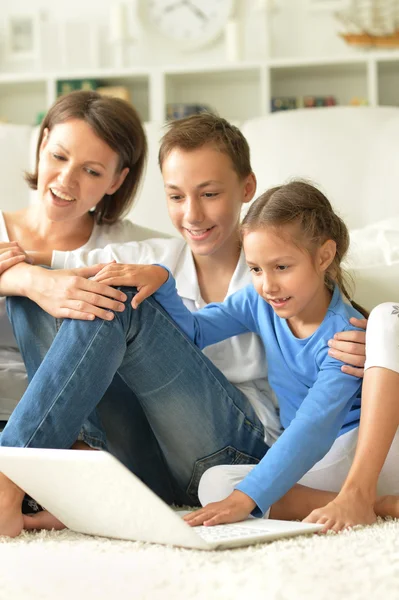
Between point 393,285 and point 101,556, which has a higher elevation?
point 393,285

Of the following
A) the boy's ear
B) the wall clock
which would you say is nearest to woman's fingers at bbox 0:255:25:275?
the boy's ear

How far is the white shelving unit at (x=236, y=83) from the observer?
339 centimetres

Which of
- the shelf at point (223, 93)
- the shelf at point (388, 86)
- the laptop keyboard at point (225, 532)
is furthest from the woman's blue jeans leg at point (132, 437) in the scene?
the shelf at point (388, 86)

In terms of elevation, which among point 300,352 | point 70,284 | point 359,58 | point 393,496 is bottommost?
point 393,496

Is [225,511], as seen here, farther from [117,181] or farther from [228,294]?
[117,181]

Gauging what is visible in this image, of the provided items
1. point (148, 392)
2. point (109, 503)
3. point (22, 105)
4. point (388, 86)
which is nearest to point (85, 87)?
point (22, 105)

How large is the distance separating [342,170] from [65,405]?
129 cm

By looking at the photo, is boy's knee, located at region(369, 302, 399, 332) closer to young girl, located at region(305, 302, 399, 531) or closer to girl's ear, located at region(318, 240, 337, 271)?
young girl, located at region(305, 302, 399, 531)

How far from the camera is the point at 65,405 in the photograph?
3.72 feet

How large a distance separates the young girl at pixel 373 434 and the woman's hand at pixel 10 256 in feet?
2.06

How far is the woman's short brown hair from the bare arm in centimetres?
46

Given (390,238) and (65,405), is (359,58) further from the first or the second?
(65,405)

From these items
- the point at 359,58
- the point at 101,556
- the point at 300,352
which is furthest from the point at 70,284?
the point at 359,58

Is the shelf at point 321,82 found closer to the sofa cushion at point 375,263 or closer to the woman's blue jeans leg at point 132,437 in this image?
the sofa cushion at point 375,263
